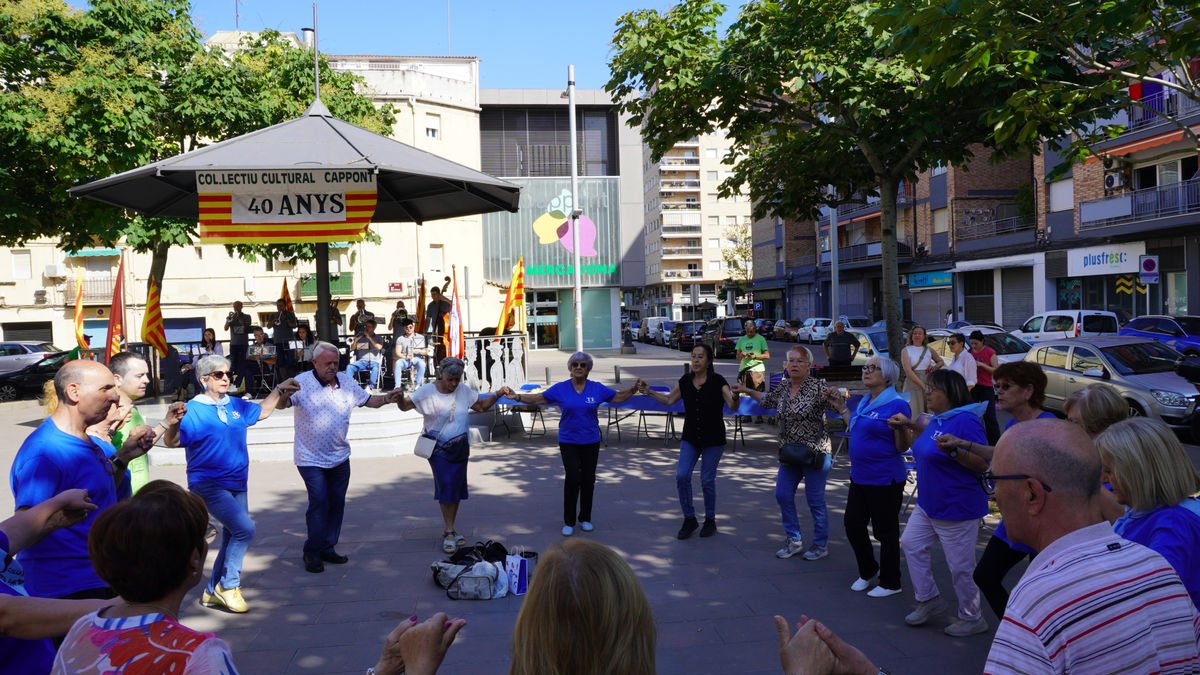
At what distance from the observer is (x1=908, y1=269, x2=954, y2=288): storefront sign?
42.0 m

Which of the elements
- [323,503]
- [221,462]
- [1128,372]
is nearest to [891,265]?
[1128,372]

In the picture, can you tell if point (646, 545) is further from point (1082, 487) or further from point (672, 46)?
point (672, 46)

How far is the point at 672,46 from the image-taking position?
11094 millimetres

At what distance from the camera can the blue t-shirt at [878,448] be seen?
5770mm

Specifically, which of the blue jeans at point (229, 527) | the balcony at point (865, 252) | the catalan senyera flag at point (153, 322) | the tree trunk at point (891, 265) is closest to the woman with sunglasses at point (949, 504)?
the blue jeans at point (229, 527)

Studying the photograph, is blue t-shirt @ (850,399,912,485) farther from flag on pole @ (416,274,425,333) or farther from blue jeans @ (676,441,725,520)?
flag on pole @ (416,274,425,333)

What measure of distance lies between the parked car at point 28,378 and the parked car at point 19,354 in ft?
2.42

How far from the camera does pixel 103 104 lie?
15.5 m

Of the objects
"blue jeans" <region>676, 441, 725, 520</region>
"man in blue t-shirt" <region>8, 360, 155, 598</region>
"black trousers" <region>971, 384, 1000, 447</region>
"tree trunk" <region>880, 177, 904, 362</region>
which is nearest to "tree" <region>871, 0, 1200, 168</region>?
"tree trunk" <region>880, 177, 904, 362</region>

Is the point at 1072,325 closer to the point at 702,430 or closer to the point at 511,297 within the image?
the point at 511,297

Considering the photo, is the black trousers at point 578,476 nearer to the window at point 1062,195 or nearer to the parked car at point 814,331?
the window at point 1062,195

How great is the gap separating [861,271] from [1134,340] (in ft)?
125

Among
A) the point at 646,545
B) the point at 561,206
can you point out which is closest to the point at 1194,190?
the point at 561,206

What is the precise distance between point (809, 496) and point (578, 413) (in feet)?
7.01
